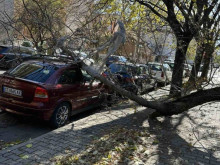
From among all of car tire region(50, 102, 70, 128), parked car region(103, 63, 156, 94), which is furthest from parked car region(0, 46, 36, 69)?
parked car region(103, 63, 156, 94)

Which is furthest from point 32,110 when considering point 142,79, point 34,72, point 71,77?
point 142,79

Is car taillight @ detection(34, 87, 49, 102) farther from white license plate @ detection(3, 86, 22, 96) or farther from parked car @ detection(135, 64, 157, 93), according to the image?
parked car @ detection(135, 64, 157, 93)

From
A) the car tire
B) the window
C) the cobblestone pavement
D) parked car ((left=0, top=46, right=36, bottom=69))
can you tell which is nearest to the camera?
the cobblestone pavement

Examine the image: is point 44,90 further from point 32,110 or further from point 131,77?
point 131,77

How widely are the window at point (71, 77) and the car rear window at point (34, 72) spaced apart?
282 millimetres

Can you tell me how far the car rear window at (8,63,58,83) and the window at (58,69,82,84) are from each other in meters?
0.28

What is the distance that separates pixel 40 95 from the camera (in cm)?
527

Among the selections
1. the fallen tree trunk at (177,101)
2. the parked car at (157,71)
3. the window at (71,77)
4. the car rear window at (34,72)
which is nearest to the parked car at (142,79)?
the parked car at (157,71)

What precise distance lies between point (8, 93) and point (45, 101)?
101 cm

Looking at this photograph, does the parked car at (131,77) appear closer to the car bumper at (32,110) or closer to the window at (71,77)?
the window at (71,77)

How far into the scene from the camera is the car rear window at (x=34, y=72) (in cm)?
553

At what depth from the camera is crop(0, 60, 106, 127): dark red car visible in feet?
17.4

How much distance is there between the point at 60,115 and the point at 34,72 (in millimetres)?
1244

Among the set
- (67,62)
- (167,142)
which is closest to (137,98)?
(167,142)
